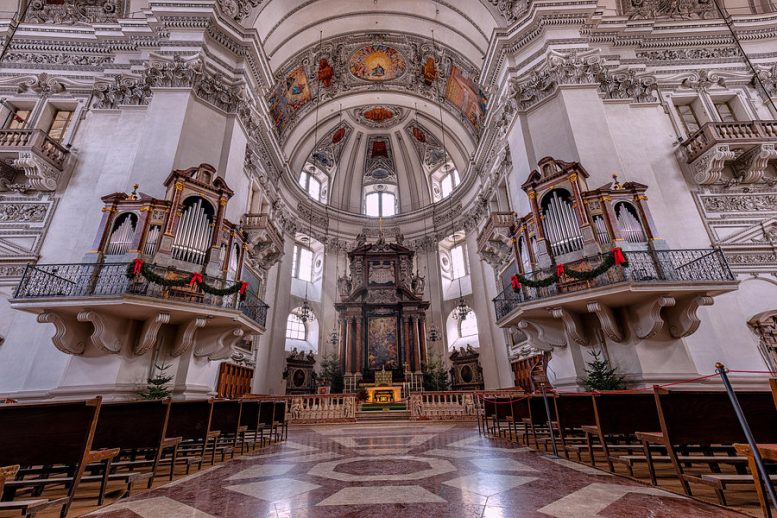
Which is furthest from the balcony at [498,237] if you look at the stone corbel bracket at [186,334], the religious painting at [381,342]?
the stone corbel bracket at [186,334]

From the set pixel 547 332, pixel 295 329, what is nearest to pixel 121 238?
pixel 547 332

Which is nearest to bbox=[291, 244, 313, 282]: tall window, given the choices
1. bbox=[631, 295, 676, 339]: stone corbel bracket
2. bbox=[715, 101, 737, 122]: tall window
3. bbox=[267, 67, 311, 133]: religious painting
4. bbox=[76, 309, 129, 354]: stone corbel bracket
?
bbox=[267, 67, 311, 133]: religious painting

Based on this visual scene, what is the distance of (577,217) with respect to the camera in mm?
8039

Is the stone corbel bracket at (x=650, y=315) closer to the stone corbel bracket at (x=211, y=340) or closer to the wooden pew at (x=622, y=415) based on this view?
the wooden pew at (x=622, y=415)

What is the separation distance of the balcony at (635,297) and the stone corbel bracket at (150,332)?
305 inches

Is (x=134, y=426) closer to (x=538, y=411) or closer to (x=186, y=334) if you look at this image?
(x=186, y=334)

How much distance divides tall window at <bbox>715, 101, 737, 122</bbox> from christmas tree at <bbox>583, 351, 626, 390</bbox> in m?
9.30

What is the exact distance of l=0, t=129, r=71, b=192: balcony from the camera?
8797 millimetres

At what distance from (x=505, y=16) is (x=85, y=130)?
553 inches

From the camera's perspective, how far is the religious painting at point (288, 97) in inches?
582

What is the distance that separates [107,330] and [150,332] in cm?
73

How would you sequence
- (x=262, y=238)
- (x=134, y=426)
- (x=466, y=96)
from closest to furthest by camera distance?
(x=134, y=426), (x=262, y=238), (x=466, y=96)

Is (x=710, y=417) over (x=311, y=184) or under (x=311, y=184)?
under

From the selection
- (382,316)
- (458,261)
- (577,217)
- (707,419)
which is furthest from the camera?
(458,261)
